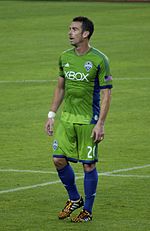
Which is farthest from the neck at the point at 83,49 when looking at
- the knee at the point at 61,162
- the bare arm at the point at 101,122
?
the knee at the point at 61,162

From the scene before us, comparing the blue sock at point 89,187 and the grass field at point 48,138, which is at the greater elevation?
the blue sock at point 89,187

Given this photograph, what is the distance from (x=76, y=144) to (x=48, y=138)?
6.83 metres

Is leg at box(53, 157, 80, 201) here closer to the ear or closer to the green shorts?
the green shorts

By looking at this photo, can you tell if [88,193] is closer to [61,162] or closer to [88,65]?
[61,162]

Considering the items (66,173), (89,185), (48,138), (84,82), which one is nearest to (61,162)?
(66,173)

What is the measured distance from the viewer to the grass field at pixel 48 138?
13.0 m

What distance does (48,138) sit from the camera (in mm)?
19438

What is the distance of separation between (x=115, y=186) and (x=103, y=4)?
133 ft

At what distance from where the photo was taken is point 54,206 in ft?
43.7

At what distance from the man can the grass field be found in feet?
1.46

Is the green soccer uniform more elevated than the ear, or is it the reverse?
the ear

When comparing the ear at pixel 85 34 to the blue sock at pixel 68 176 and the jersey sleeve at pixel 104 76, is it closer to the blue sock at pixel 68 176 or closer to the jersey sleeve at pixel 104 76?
the jersey sleeve at pixel 104 76

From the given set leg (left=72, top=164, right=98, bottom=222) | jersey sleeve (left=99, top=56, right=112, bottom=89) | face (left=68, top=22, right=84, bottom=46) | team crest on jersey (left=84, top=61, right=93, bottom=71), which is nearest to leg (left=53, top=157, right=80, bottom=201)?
leg (left=72, top=164, right=98, bottom=222)

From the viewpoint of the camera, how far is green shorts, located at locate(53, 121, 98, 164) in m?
12.5
